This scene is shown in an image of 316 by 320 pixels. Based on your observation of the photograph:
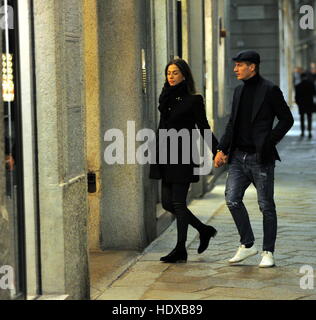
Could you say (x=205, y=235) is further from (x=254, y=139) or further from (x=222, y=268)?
(x=254, y=139)

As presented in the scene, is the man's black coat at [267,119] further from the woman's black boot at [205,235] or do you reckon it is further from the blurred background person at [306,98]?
the blurred background person at [306,98]

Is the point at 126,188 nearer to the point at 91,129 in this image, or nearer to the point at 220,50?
the point at 91,129

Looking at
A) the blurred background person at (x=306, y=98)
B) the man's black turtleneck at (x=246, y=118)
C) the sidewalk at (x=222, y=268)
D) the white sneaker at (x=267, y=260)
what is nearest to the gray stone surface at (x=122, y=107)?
the sidewalk at (x=222, y=268)

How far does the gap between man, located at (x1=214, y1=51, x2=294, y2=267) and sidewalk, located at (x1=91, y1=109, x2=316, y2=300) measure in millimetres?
357

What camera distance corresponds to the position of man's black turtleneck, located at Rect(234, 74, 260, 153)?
27.2 ft

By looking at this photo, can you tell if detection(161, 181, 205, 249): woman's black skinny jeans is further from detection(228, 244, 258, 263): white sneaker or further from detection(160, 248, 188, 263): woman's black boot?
detection(228, 244, 258, 263): white sneaker

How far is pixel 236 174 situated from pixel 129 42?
5.87 feet

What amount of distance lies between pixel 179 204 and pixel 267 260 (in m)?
0.93

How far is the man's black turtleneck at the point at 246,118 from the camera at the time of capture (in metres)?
8.30

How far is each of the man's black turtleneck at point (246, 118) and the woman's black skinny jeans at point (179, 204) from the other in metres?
0.69

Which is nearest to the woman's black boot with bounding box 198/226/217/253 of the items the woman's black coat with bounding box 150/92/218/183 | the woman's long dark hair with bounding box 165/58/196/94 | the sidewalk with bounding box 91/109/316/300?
the sidewalk with bounding box 91/109/316/300
